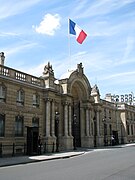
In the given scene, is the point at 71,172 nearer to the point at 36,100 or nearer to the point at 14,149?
the point at 14,149

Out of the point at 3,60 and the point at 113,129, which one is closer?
the point at 3,60

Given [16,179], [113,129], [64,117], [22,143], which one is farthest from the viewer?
[113,129]

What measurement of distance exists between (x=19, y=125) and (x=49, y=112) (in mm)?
5353

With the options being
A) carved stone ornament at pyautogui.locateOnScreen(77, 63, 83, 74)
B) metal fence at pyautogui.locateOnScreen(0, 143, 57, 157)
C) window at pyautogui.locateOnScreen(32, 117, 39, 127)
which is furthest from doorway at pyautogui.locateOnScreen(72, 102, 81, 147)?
metal fence at pyautogui.locateOnScreen(0, 143, 57, 157)

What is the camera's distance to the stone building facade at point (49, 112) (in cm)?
2742

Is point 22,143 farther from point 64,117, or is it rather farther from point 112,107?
point 112,107

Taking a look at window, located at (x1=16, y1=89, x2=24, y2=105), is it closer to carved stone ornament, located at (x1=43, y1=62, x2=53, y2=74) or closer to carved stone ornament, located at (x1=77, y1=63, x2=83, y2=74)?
carved stone ornament, located at (x1=43, y1=62, x2=53, y2=74)

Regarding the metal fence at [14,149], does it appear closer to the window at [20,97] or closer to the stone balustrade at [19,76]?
the window at [20,97]

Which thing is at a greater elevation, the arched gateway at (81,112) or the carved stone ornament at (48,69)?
the carved stone ornament at (48,69)

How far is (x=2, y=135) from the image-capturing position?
26.5 m

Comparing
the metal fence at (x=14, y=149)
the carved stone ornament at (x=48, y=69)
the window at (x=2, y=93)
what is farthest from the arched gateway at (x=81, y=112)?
the window at (x=2, y=93)

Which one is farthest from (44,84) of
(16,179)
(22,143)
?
(16,179)

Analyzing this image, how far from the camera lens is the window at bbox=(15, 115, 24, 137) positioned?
28436mm

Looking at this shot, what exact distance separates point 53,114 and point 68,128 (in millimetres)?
4135
